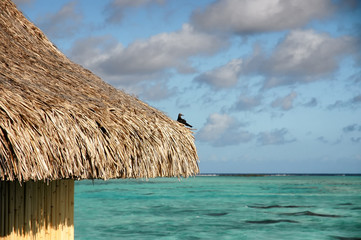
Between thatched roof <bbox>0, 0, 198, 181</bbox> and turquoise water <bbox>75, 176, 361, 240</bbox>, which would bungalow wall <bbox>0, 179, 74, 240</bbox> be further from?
turquoise water <bbox>75, 176, 361, 240</bbox>

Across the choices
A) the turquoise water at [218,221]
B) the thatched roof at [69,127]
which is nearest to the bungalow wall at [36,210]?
the thatched roof at [69,127]

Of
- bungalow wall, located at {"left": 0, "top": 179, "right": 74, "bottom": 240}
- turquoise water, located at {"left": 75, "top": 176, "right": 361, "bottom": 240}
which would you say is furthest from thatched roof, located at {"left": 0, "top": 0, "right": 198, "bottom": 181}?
turquoise water, located at {"left": 75, "top": 176, "right": 361, "bottom": 240}

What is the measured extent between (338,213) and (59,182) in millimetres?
13342

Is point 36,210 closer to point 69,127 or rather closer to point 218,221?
point 69,127

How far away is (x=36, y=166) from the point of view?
267 cm

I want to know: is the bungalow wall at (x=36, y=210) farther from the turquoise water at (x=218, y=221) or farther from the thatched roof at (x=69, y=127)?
the turquoise water at (x=218, y=221)

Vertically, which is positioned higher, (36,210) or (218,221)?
(36,210)

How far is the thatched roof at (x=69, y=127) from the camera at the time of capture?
104 inches

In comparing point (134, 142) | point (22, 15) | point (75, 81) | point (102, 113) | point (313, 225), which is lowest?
point (313, 225)

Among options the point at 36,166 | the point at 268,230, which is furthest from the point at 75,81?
the point at 268,230

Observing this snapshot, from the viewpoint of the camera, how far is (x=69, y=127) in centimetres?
289

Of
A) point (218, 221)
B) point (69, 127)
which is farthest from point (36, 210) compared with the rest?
point (218, 221)

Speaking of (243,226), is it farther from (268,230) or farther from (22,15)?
(22,15)

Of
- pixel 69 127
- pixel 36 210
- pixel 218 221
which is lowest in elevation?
pixel 218 221
